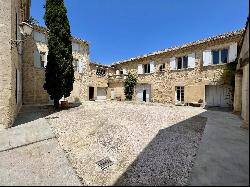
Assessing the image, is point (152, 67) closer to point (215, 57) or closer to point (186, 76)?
point (186, 76)

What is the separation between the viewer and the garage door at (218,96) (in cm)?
1318

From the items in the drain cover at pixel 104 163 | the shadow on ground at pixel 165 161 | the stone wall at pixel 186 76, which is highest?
the stone wall at pixel 186 76

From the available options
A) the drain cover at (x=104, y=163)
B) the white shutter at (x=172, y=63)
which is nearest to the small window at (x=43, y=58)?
the white shutter at (x=172, y=63)

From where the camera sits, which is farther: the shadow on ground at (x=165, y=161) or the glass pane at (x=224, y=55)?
the glass pane at (x=224, y=55)

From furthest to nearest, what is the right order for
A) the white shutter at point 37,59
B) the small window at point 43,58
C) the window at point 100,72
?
the window at point 100,72 < the small window at point 43,58 < the white shutter at point 37,59

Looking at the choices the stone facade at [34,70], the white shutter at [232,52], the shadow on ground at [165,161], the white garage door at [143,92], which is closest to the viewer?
the shadow on ground at [165,161]

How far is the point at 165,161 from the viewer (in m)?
4.65

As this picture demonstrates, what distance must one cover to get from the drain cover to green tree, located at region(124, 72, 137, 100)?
15.3m

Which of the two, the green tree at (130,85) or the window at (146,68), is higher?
the window at (146,68)

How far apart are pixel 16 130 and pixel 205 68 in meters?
13.6

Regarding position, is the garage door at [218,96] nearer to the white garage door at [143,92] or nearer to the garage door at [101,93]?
the white garage door at [143,92]

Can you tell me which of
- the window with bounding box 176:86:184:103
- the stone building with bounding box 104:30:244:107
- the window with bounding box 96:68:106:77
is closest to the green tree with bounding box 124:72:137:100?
the stone building with bounding box 104:30:244:107

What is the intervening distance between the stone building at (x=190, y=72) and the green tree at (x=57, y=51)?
31.4 ft

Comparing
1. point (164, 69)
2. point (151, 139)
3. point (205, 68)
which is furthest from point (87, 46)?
point (151, 139)
